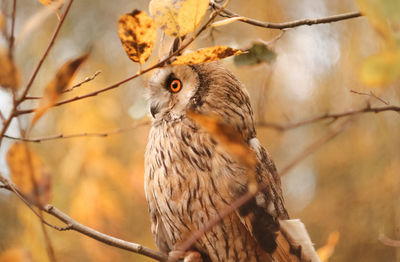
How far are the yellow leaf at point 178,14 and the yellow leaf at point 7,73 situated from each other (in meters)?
0.16

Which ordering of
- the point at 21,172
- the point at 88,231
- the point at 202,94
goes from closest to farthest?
the point at 21,172
the point at 88,231
the point at 202,94

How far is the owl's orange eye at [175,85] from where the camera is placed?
110cm

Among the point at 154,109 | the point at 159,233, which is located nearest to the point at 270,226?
the point at 159,233

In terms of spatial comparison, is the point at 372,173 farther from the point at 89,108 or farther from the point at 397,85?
the point at 89,108

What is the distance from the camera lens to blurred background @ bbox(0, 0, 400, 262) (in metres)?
1.43

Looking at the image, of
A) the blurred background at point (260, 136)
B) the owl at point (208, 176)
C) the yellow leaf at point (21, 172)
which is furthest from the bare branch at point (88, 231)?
the blurred background at point (260, 136)

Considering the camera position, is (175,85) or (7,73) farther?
(175,85)

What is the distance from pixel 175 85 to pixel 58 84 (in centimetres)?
76

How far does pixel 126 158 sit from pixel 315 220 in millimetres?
1169

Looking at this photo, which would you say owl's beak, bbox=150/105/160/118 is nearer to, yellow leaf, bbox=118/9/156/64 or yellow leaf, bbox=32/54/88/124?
yellow leaf, bbox=118/9/156/64

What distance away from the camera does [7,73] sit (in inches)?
13.9

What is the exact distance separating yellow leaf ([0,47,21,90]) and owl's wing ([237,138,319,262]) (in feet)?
2.22

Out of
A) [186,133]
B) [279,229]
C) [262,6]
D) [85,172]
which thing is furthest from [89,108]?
[262,6]

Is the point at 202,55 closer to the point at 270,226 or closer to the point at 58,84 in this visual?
the point at 58,84
